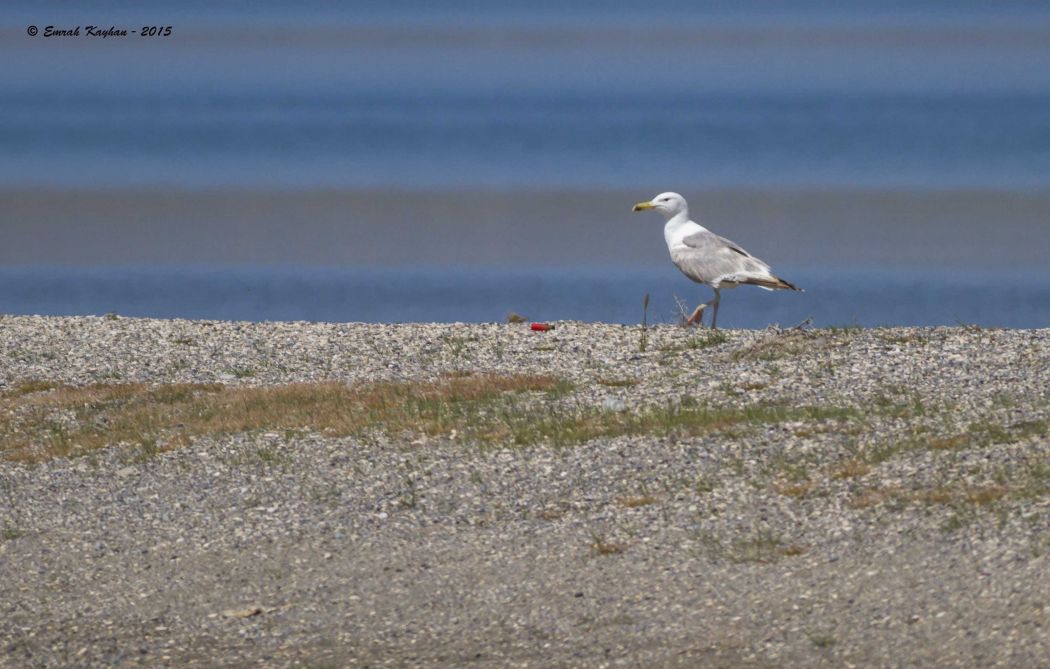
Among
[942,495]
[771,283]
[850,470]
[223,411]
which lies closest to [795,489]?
[850,470]

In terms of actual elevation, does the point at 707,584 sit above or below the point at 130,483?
below

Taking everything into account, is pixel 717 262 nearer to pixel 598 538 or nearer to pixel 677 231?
pixel 677 231

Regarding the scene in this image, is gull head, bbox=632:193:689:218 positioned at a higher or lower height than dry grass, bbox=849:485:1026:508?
higher

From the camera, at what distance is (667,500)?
51.8 ft

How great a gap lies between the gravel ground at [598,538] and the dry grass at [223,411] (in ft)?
2.10

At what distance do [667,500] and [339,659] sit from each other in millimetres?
4876

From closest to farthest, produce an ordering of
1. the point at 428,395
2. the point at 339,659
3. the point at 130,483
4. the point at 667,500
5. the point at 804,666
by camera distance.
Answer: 1. the point at 804,666
2. the point at 339,659
3. the point at 667,500
4. the point at 130,483
5. the point at 428,395

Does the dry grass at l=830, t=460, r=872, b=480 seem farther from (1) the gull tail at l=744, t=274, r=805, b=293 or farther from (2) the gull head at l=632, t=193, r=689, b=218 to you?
(2) the gull head at l=632, t=193, r=689, b=218

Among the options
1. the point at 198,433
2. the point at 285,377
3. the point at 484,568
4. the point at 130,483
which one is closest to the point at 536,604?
the point at 484,568

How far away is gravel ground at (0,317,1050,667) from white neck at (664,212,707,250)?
28.6 feet

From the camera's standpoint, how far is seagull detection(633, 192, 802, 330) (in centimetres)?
2936

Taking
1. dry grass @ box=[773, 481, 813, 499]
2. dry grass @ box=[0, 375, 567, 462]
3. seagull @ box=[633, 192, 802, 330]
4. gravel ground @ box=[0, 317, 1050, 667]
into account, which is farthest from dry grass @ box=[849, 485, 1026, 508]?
seagull @ box=[633, 192, 802, 330]

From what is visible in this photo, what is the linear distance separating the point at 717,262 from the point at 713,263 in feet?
0.32

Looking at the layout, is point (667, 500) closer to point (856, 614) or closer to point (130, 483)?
point (856, 614)
